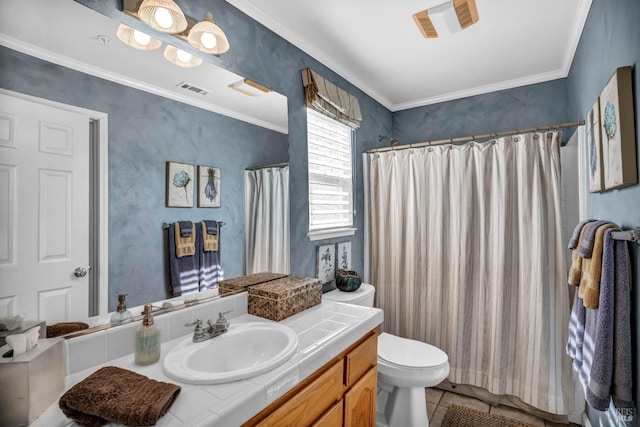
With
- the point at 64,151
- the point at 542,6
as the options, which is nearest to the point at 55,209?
the point at 64,151

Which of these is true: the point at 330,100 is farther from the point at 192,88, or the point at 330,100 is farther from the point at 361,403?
the point at 361,403

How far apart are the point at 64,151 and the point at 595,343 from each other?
1933mm

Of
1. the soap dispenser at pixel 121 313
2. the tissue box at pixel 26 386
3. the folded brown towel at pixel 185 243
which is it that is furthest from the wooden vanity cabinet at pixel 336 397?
the folded brown towel at pixel 185 243

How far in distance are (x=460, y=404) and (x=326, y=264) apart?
139 cm

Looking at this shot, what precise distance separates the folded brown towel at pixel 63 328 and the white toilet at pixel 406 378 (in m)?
1.42

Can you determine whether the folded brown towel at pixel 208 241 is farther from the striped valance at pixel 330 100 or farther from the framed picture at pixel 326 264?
the striped valance at pixel 330 100

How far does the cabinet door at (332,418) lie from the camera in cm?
118

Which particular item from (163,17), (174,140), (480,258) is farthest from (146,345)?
(480,258)

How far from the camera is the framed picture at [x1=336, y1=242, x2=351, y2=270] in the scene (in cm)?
246

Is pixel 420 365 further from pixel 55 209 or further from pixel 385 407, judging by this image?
pixel 55 209

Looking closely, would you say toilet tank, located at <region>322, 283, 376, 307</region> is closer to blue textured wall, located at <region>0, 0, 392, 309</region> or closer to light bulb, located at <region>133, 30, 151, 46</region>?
blue textured wall, located at <region>0, 0, 392, 309</region>

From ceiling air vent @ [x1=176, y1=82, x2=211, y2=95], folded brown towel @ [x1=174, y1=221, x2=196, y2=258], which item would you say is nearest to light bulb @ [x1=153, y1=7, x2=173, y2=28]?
ceiling air vent @ [x1=176, y1=82, x2=211, y2=95]

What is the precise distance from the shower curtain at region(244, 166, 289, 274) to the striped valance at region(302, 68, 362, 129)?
1.74 ft

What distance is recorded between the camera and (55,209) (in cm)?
100
